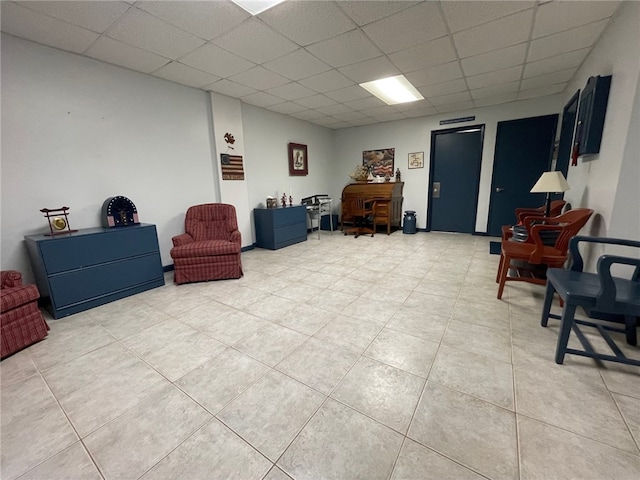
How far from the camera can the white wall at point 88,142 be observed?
8.27ft

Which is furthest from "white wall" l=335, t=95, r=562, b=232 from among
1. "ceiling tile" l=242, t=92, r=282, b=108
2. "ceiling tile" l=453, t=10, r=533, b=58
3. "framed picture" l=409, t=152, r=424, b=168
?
"ceiling tile" l=242, t=92, r=282, b=108

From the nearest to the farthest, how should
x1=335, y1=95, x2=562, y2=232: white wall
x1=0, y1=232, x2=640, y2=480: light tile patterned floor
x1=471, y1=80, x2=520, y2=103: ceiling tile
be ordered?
x1=0, y1=232, x2=640, y2=480: light tile patterned floor < x1=471, y1=80, x2=520, y2=103: ceiling tile < x1=335, y1=95, x2=562, y2=232: white wall

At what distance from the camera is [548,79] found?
12.6 feet

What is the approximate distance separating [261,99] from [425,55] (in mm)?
2717

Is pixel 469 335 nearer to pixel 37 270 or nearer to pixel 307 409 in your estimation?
pixel 307 409

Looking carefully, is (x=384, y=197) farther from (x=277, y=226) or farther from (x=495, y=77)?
(x=495, y=77)

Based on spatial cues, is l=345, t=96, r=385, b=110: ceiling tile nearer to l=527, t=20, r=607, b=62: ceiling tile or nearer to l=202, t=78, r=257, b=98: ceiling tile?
l=202, t=78, r=257, b=98: ceiling tile

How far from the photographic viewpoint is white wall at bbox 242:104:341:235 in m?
4.98

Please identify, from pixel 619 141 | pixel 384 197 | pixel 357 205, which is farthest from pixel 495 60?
pixel 357 205

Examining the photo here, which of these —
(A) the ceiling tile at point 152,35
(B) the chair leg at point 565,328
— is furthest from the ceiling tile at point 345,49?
Answer: (B) the chair leg at point 565,328

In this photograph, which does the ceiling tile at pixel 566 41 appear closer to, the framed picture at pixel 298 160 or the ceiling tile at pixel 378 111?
the ceiling tile at pixel 378 111

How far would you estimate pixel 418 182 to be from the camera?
20.5ft

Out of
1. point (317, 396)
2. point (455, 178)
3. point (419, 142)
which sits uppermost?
point (419, 142)

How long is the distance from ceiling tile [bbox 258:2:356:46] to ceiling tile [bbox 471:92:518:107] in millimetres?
3638
